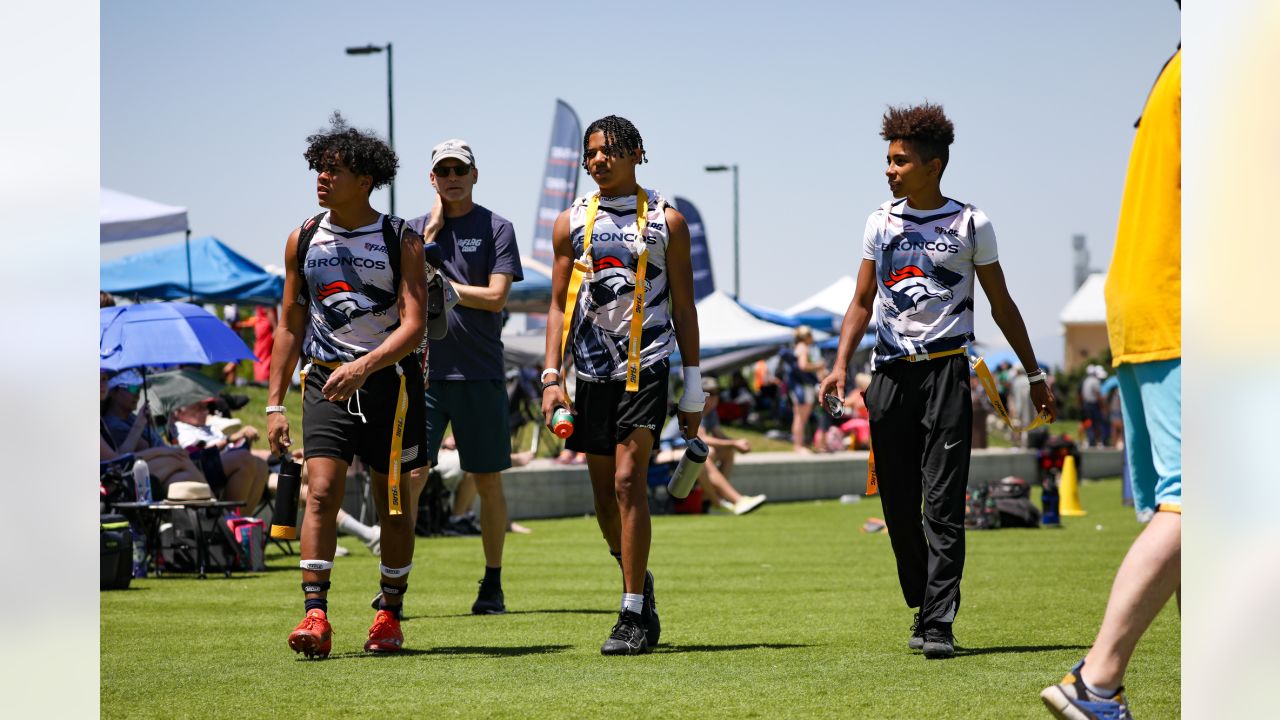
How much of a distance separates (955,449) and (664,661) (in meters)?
1.45

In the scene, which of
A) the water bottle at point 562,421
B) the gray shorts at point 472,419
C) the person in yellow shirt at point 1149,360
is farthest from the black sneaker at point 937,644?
the gray shorts at point 472,419

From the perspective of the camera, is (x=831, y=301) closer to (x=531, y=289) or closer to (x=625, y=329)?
(x=531, y=289)

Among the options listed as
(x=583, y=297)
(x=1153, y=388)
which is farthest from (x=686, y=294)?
(x=1153, y=388)

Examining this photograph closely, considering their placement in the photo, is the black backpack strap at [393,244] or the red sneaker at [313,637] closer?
the red sneaker at [313,637]

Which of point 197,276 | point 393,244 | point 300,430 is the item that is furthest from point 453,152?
point 300,430

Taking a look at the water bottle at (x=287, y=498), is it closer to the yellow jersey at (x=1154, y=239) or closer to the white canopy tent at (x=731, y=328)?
the yellow jersey at (x=1154, y=239)

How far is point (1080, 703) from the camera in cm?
407

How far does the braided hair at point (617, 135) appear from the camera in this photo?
6793 mm

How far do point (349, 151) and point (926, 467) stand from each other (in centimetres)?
268

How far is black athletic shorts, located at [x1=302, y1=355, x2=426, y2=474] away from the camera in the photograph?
656 cm

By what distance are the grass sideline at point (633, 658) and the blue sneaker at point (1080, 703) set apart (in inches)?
33.2

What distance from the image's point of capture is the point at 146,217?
55.3ft

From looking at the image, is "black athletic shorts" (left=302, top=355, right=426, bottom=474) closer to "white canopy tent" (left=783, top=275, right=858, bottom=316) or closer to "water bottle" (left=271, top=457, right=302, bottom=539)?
"water bottle" (left=271, top=457, right=302, bottom=539)
